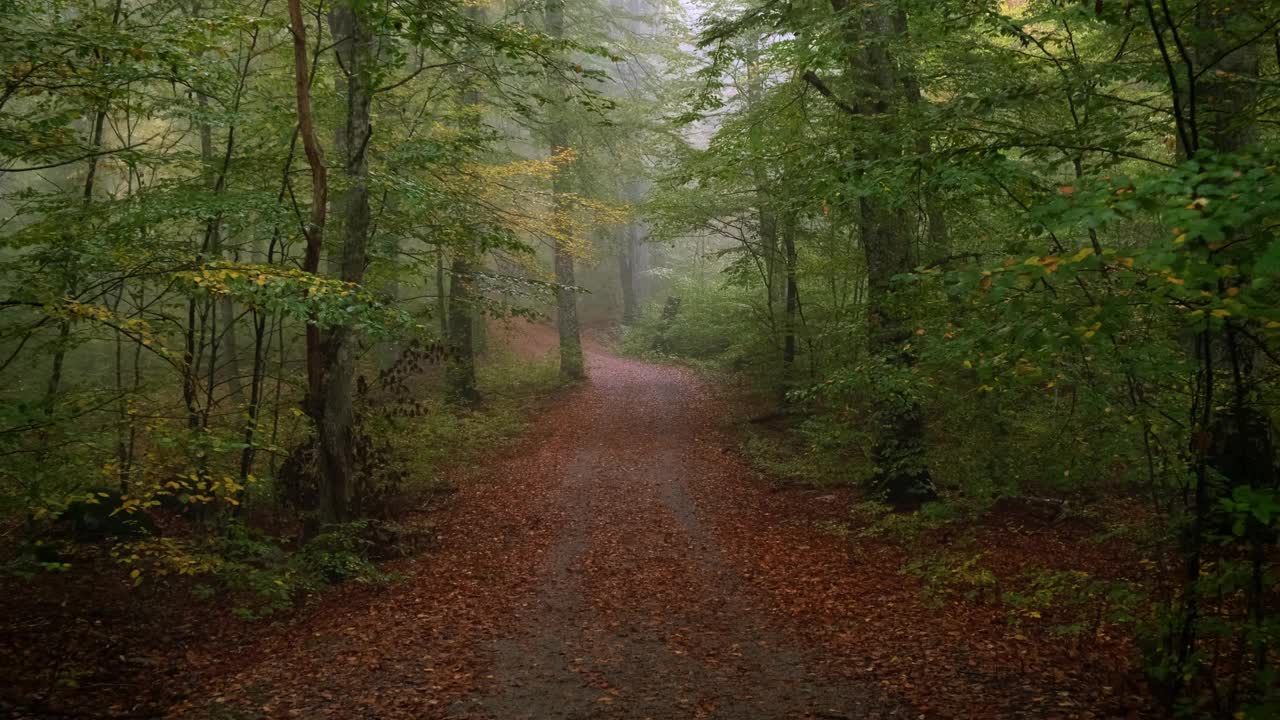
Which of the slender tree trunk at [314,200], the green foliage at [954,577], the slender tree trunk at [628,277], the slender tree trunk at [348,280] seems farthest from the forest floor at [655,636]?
the slender tree trunk at [628,277]

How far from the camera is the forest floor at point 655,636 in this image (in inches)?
220

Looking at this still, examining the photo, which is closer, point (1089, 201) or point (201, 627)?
point (1089, 201)

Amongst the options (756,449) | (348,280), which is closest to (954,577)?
(756,449)

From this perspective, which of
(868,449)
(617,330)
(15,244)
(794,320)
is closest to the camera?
(15,244)

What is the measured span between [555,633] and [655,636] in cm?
102

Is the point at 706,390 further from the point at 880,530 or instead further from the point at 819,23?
the point at 819,23

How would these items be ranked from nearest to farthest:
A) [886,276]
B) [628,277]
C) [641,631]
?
1. [641,631]
2. [886,276]
3. [628,277]

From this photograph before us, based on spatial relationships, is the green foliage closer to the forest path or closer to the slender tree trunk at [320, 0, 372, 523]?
the forest path

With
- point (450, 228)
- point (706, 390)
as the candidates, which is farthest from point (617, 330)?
point (450, 228)

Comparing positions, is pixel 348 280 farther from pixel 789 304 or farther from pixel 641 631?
pixel 789 304

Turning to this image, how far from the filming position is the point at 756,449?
1510 cm

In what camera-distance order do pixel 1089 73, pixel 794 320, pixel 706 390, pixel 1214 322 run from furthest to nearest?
pixel 706 390 → pixel 794 320 → pixel 1089 73 → pixel 1214 322

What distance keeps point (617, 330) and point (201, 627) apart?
87.9 ft

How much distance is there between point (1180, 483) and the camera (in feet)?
15.7
